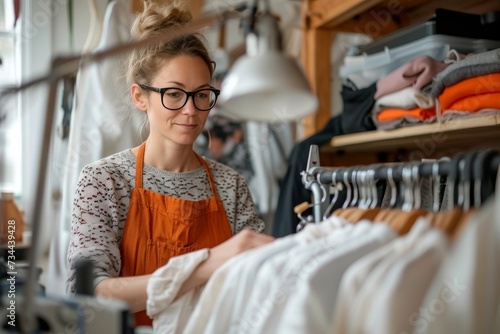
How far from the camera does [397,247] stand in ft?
2.07

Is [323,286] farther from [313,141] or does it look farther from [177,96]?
[313,141]

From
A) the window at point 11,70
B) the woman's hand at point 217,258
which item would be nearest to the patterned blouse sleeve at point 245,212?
the woman's hand at point 217,258

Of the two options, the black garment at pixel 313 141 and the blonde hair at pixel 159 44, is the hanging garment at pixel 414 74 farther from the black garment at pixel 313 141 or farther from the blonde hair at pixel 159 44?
the blonde hair at pixel 159 44

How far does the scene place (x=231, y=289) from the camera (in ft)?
2.25

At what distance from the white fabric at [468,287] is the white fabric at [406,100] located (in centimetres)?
74

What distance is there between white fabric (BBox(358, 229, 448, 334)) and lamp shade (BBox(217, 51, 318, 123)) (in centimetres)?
23

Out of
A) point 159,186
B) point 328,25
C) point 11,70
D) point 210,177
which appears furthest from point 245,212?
point 11,70

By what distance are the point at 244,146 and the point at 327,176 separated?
3.18ft

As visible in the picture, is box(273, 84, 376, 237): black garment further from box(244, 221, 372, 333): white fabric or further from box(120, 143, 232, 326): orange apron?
box(244, 221, 372, 333): white fabric

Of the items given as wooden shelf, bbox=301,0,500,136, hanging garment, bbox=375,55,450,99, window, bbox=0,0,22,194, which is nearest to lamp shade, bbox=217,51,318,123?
hanging garment, bbox=375,55,450,99

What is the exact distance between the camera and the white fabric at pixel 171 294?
2.48 feet

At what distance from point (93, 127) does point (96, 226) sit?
27.3 inches

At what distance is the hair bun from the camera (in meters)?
1.06

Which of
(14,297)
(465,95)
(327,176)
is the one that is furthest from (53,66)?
(465,95)
